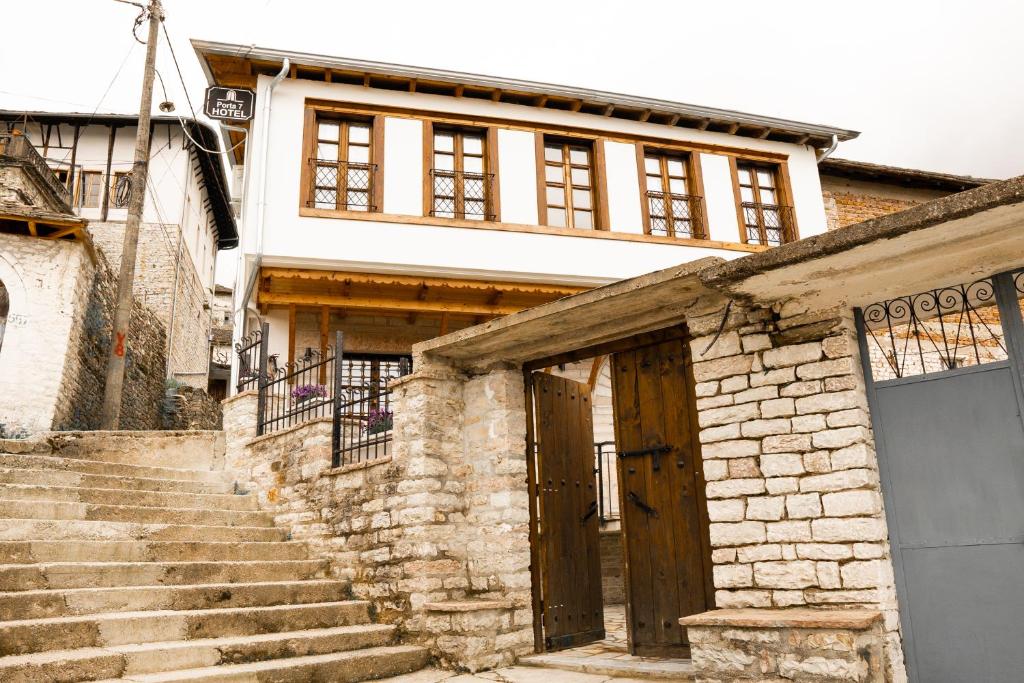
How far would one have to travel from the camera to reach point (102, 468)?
23.3 ft

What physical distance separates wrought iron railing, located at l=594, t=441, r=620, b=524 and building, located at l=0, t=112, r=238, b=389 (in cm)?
1116

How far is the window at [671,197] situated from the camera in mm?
11250

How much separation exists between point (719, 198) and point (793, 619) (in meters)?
8.64

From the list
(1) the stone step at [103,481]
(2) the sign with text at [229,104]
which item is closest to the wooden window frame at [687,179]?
(2) the sign with text at [229,104]

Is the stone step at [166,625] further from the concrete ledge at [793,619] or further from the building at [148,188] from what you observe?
the building at [148,188]

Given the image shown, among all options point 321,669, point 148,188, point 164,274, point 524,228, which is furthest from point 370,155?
point 148,188

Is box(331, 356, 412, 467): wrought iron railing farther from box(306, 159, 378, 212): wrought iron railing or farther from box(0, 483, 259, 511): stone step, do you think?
box(306, 159, 378, 212): wrought iron railing

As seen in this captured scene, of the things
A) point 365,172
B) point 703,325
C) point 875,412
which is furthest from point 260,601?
point 365,172

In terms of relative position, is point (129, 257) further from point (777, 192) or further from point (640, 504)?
point (777, 192)

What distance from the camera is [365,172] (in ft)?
33.5

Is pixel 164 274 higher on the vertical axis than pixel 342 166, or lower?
higher

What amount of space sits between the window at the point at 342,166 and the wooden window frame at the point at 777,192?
5.47m

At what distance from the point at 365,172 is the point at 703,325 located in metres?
6.54

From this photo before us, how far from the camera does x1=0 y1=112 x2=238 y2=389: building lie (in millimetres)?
17469
